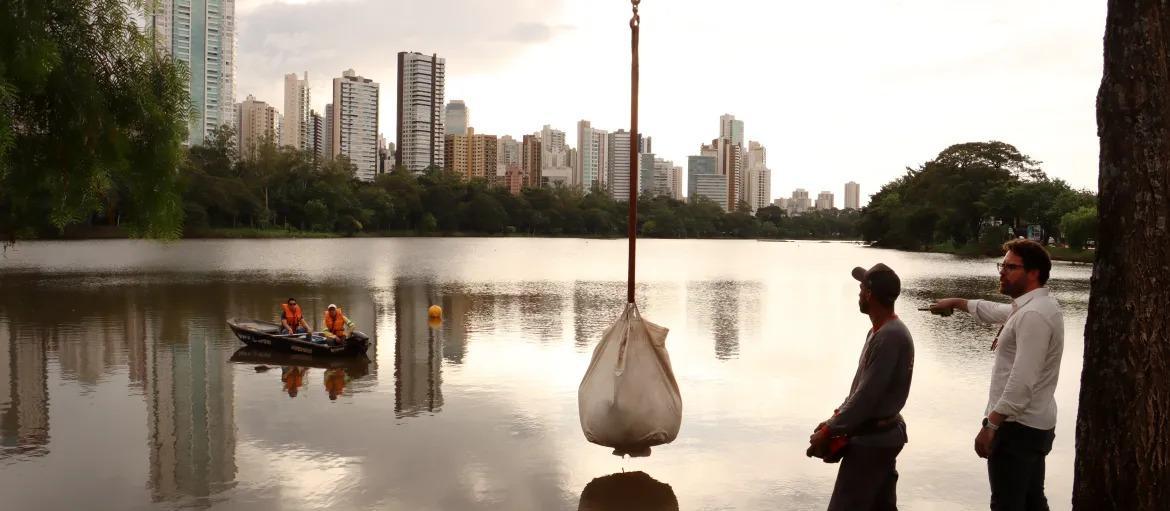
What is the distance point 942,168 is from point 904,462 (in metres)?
81.5

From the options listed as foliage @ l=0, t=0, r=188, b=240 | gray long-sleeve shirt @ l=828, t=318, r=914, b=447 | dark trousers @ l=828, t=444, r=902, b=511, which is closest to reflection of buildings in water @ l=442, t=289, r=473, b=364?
foliage @ l=0, t=0, r=188, b=240

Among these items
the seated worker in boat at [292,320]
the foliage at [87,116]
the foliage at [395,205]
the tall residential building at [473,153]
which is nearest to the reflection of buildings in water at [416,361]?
the seated worker in boat at [292,320]

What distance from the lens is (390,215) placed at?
112500 mm

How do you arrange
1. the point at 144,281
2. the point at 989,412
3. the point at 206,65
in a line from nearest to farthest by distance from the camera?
1. the point at 989,412
2. the point at 144,281
3. the point at 206,65

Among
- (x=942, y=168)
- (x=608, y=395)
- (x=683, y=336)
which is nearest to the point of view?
(x=608, y=395)

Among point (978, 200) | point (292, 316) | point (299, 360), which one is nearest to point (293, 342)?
point (299, 360)

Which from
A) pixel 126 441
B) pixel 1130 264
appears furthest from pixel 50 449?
pixel 1130 264

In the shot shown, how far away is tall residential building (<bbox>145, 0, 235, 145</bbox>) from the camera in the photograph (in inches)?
5374

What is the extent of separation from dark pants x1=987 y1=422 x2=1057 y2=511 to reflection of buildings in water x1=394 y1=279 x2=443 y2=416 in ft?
24.1

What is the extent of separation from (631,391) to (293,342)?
31.2ft

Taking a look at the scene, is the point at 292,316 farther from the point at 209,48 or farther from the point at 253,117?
the point at 253,117

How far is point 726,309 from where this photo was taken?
24.6 metres

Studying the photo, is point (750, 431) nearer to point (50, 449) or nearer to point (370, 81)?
point (50, 449)

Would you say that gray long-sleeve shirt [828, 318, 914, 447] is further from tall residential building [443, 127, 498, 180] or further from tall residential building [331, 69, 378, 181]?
tall residential building [443, 127, 498, 180]
